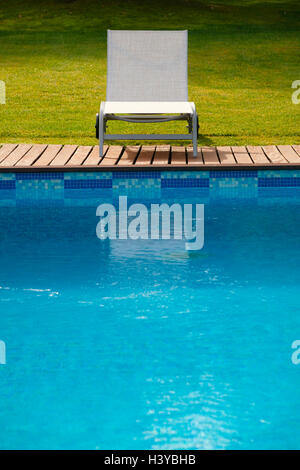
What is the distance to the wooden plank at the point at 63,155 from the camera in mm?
6625

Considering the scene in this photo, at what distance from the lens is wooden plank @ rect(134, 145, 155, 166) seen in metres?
6.67

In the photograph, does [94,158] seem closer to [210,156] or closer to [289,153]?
[210,156]

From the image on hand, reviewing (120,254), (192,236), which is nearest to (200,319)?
(120,254)

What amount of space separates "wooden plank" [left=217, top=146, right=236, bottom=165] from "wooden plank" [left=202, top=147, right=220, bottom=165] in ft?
0.15

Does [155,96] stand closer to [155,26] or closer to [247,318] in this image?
[247,318]

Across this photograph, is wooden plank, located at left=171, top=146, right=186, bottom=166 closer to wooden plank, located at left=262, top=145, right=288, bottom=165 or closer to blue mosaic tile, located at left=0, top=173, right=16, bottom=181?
wooden plank, located at left=262, top=145, right=288, bottom=165

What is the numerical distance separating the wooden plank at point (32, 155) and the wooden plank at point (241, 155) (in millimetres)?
1879

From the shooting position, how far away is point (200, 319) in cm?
407

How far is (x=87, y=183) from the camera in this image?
6590mm

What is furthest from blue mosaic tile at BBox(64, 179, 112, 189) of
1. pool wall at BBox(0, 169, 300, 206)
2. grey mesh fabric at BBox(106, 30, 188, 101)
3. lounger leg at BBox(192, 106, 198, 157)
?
grey mesh fabric at BBox(106, 30, 188, 101)

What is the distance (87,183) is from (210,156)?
3.98 feet

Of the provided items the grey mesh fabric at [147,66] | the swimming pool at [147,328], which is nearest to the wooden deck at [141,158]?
the swimming pool at [147,328]

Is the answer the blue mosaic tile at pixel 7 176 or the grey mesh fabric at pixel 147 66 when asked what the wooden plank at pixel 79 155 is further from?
the grey mesh fabric at pixel 147 66
